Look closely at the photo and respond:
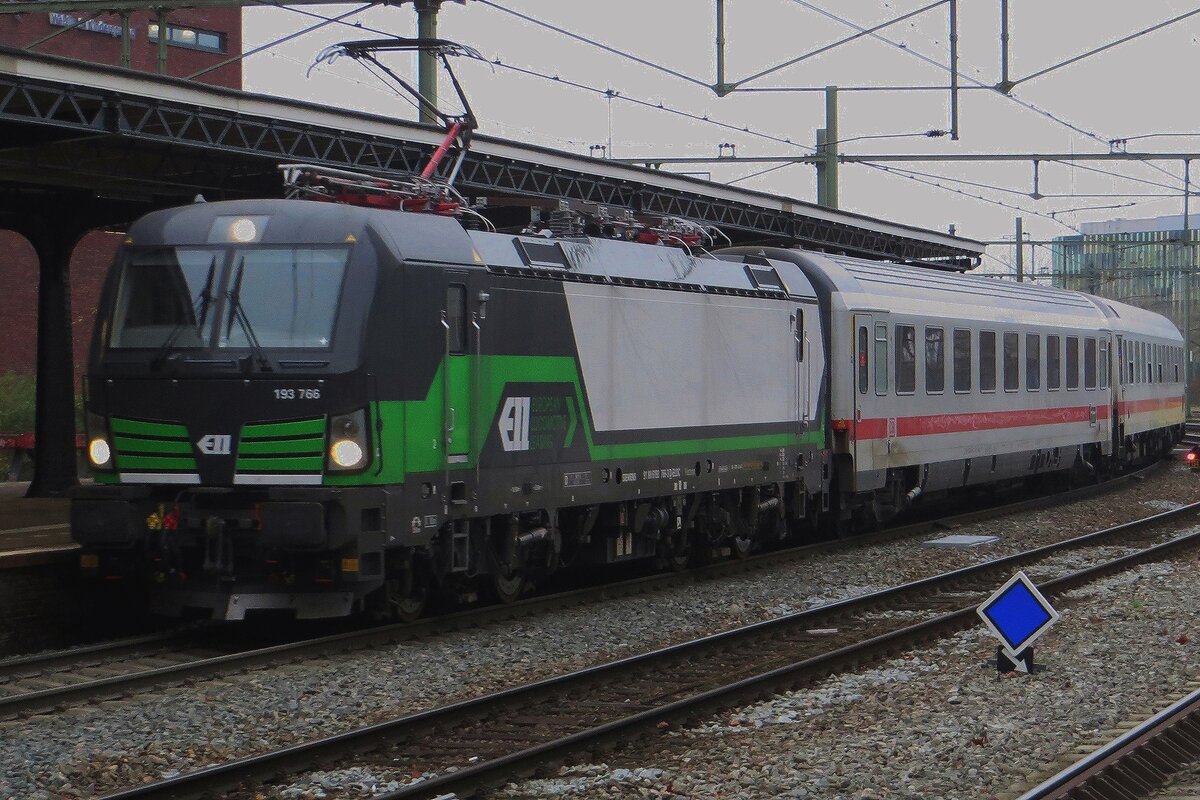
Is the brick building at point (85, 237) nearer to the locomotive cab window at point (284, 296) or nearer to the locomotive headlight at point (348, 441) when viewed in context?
the locomotive cab window at point (284, 296)

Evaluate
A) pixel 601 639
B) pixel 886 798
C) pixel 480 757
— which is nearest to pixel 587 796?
pixel 480 757


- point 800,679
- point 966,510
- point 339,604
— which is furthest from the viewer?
point 966,510

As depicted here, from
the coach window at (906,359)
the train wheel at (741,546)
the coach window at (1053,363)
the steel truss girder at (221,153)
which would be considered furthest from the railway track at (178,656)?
the coach window at (1053,363)

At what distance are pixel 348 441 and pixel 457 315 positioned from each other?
1571 mm

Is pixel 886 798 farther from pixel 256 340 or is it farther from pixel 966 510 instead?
pixel 966 510

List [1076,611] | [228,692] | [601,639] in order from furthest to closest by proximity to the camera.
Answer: [1076,611]
[601,639]
[228,692]

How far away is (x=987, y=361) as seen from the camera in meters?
23.0

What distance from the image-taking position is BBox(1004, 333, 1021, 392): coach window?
23.6 metres

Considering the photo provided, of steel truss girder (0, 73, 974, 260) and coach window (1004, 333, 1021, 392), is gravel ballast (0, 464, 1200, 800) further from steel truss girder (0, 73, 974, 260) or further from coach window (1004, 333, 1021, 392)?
coach window (1004, 333, 1021, 392)

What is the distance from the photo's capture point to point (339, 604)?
11648 mm

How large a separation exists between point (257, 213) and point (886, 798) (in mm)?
6729

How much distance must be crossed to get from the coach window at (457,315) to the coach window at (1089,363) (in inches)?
698

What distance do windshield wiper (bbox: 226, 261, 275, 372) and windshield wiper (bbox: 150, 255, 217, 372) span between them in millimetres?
189

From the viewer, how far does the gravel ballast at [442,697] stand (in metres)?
8.18
